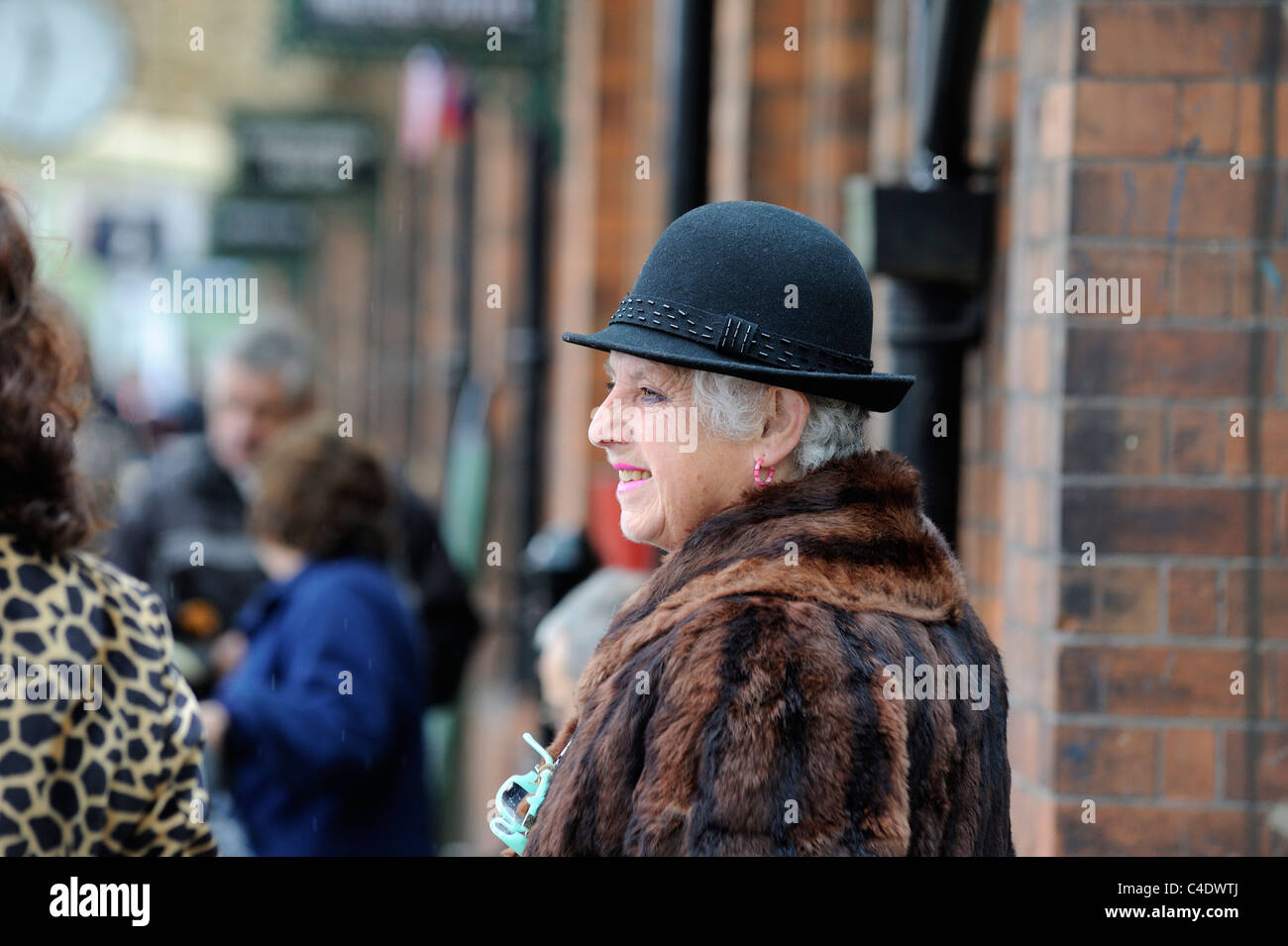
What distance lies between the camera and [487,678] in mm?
11875

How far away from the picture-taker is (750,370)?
6.77 ft

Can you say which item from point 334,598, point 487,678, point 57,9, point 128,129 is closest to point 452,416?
point 487,678

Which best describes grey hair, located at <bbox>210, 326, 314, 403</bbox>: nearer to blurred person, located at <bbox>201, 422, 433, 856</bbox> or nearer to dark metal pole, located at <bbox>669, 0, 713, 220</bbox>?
blurred person, located at <bbox>201, 422, 433, 856</bbox>

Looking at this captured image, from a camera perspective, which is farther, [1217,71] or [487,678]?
[487,678]

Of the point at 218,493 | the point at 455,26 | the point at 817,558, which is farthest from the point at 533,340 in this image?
the point at 817,558

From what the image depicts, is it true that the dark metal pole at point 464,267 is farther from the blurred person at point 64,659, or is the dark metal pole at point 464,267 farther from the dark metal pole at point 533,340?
the blurred person at point 64,659

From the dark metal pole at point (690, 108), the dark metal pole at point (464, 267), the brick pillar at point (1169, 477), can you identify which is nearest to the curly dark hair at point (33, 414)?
the dark metal pole at point (690, 108)

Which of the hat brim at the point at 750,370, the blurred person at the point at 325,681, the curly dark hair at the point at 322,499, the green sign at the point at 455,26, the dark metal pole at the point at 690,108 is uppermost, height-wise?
the green sign at the point at 455,26

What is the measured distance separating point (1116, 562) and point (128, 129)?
2286cm

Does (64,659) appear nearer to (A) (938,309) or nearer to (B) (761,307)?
(B) (761,307)

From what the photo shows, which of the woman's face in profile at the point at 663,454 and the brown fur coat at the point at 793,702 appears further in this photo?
the woman's face in profile at the point at 663,454

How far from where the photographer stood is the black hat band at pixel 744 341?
208cm
